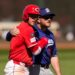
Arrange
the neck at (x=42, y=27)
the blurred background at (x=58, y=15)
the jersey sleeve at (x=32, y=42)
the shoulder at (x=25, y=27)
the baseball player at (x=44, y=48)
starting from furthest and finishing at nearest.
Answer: the blurred background at (x=58, y=15)
the neck at (x=42, y=27)
the baseball player at (x=44, y=48)
the shoulder at (x=25, y=27)
the jersey sleeve at (x=32, y=42)

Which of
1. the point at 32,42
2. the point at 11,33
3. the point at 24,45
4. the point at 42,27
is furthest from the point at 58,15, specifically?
the point at 32,42

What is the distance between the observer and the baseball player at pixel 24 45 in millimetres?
6746

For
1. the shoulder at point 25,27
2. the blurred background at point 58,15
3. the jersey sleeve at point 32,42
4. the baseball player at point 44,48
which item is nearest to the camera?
the jersey sleeve at point 32,42

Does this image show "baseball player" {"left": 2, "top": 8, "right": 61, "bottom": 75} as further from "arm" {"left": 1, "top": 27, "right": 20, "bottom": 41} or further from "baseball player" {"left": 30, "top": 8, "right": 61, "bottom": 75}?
"arm" {"left": 1, "top": 27, "right": 20, "bottom": 41}

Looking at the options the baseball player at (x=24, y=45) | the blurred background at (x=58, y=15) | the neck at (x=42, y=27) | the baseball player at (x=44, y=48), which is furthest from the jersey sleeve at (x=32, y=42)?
the blurred background at (x=58, y=15)

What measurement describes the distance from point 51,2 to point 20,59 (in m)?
30.6

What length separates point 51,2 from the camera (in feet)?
122

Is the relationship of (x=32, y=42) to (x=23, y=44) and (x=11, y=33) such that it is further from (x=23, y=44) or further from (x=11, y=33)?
(x=11, y=33)

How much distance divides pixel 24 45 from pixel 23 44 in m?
0.02

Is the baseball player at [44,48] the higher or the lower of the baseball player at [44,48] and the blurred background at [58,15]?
the higher

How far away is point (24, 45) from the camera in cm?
684

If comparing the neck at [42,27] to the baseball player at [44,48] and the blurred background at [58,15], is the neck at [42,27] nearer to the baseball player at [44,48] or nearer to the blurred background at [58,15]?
the baseball player at [44,48]

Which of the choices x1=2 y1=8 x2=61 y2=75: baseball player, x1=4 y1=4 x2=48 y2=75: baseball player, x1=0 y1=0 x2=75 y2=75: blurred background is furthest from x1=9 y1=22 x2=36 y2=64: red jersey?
x1=0 y1=0 x2=75 y2=75: blurred background

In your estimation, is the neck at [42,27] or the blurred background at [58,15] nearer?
the neck at [42,27]
